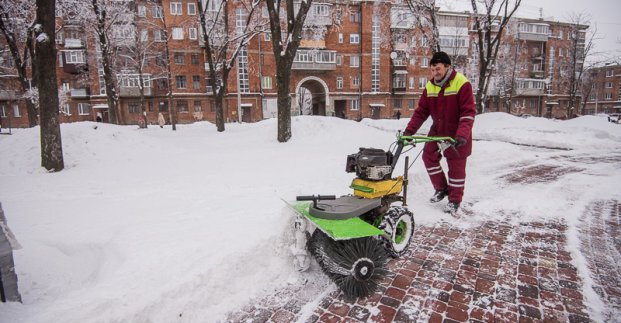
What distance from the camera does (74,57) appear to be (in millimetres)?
36781

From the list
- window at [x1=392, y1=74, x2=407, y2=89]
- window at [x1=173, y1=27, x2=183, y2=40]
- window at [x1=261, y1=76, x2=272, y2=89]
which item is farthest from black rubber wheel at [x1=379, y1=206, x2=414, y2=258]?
window at [x1=392, y1=74, x2=407, y2=89]

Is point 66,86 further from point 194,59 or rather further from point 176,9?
point 176,9

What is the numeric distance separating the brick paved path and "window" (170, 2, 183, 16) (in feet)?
132

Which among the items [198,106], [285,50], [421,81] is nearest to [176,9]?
[198,106]

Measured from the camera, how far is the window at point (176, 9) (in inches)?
1403

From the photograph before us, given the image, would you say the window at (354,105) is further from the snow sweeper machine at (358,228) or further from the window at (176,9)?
the snow sweeper machine at (358,228)

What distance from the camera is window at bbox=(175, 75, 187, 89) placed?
3714 cm

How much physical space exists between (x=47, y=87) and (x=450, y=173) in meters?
8.70

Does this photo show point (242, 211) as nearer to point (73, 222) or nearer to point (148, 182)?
point (73, 222)

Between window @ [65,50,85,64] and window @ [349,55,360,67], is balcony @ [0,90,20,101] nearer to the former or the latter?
window @ [65,50,85,64]

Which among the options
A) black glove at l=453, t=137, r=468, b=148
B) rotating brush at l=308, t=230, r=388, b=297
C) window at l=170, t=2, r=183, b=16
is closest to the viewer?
rotating brush at l=308, t=230, r=388, b=297

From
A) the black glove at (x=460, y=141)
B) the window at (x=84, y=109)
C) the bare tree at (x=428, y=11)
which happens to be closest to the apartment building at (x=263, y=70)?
the window at (x=84, y=109)

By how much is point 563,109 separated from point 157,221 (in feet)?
226

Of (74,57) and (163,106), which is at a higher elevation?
(74,57)
